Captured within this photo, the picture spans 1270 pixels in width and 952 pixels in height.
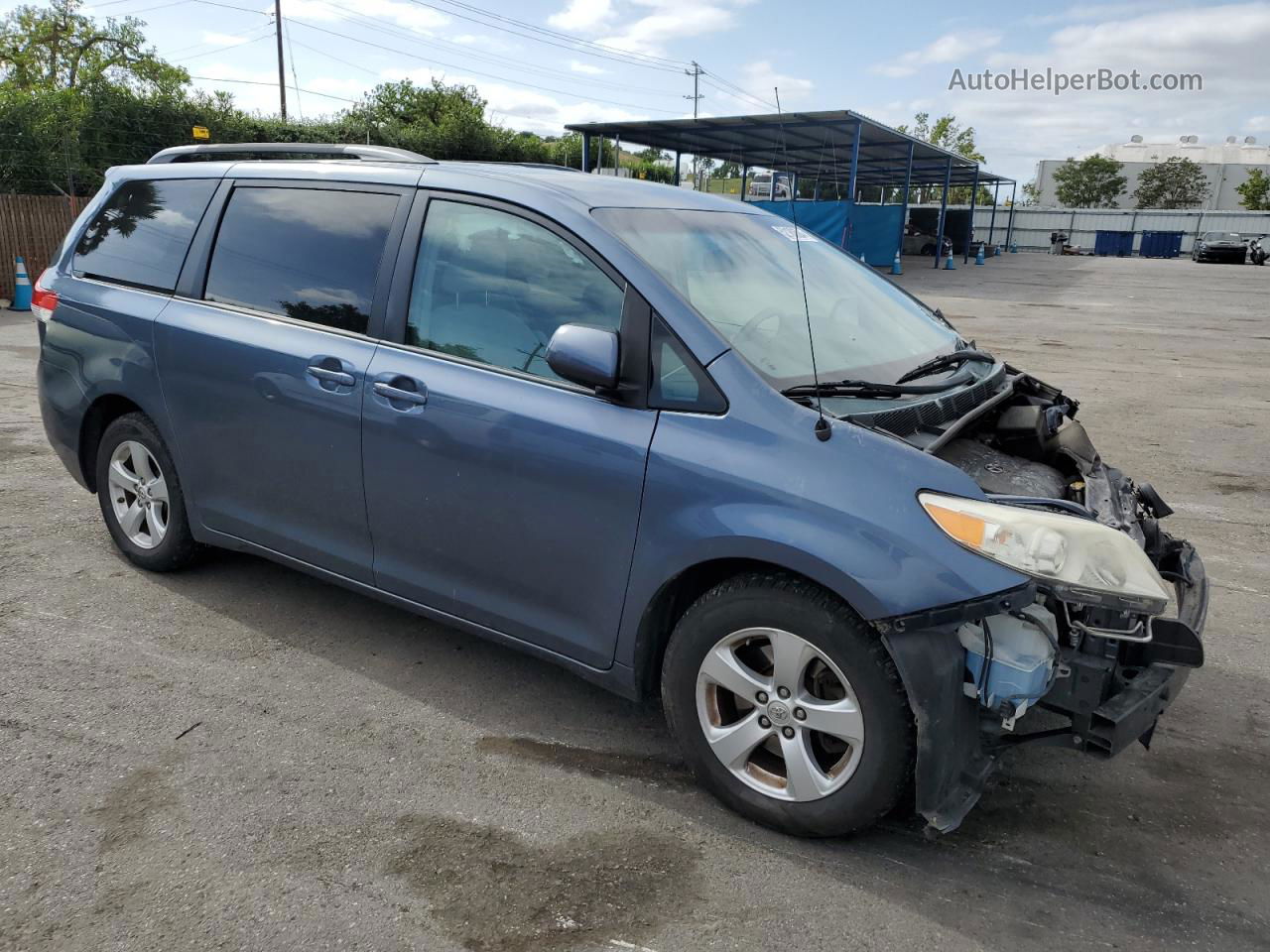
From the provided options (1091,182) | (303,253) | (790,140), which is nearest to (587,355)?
(303,253)

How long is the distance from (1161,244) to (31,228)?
196 feet

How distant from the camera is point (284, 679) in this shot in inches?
144

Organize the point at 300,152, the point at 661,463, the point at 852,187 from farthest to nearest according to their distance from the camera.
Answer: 1. the point at 852,187
2. the point at 300,152
3. the point at 661,463

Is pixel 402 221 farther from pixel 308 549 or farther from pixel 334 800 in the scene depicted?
pixel 334 800

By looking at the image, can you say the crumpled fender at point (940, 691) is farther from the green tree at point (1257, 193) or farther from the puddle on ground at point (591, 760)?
the green tree at point (1257, 193)

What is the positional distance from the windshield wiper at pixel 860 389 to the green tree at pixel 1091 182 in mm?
98123

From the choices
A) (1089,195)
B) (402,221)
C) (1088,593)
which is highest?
(1089,195)

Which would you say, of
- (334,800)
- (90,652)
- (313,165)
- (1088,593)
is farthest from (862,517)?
(90,652)

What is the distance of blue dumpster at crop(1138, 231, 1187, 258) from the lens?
57969 mm

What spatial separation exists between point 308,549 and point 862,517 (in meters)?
2.26

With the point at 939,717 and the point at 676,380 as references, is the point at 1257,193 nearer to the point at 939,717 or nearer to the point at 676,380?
the point at 676,380

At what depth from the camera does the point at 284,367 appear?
12.1 ft

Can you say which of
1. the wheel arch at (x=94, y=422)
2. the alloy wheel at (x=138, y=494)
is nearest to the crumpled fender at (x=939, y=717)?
the alloy wheel at (x=138, y=494)

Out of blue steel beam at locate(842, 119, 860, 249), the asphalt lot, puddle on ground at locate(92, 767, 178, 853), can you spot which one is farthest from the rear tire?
blue steel beam at locate(842, 119, 860, 249)
